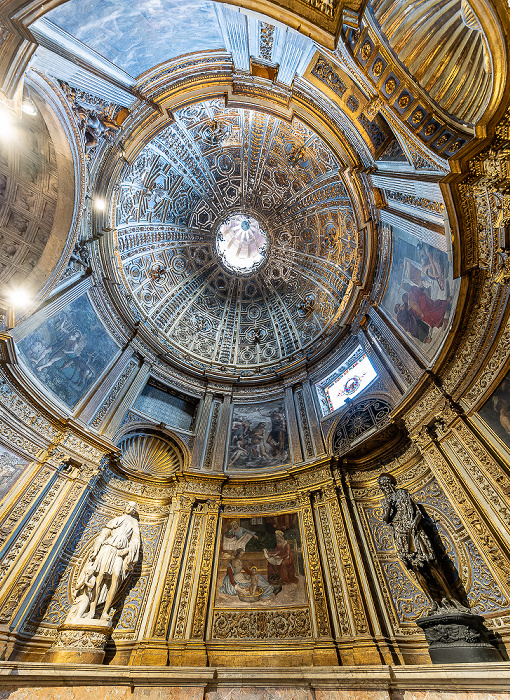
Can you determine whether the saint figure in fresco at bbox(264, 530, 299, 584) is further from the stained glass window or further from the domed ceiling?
the domed ceiling

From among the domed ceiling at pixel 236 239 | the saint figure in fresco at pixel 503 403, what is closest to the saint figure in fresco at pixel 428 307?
the saint figure in fresco at pixel 503 403

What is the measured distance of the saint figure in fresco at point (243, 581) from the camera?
952 centimetres

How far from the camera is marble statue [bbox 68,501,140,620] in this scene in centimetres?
834

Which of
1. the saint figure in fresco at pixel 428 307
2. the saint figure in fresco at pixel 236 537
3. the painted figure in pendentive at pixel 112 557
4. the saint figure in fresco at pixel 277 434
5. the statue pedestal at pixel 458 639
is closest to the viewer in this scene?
the statue pedestal at pixel 458 639

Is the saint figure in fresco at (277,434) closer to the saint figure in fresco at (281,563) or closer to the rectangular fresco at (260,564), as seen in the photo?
the rectangular fresco at (260,564)

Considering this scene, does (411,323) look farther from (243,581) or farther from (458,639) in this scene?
(243,581)

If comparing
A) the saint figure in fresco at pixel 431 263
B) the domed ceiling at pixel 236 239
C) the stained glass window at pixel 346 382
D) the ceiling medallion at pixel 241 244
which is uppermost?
the ceiling medallion at pixel 241 244

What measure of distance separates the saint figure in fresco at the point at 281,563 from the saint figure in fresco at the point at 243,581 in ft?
0.76

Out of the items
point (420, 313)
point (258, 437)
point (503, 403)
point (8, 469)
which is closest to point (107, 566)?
point (8, 469)

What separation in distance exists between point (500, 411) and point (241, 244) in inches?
657

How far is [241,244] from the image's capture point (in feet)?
66.7

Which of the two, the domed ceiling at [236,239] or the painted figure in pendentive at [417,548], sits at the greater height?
the domed ceiling at [236,239]

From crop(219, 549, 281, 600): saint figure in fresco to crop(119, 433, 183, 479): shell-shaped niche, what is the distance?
3.85 m

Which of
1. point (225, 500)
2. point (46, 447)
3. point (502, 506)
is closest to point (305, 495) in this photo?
point (225, 500)
